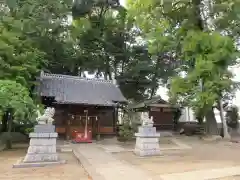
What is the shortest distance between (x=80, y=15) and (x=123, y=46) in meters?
5.38

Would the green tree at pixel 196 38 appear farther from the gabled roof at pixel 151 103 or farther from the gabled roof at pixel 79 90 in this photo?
the gabled roof at pixel 151 103

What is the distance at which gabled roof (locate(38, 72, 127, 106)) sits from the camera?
18000mm

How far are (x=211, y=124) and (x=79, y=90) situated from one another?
36.9 feet

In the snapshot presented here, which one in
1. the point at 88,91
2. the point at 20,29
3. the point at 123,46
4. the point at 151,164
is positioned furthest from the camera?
the point at 123,46

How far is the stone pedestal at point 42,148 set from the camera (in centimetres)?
950

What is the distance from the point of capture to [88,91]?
20.3 meters

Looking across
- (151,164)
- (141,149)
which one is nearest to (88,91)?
(141,149)

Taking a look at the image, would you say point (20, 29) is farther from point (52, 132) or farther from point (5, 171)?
point (5, 171)

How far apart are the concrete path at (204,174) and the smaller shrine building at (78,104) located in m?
10.5

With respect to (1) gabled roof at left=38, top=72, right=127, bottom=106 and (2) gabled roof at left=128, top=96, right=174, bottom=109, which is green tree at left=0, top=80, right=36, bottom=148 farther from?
(2) gabled roof at left=128, top=96, right=174, bottom=109

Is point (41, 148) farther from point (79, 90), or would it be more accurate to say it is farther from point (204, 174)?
point (79, 90)

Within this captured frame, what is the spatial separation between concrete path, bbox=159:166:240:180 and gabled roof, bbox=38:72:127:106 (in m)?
10.6

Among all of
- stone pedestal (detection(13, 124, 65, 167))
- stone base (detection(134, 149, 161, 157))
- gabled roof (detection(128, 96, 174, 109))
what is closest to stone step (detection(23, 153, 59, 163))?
stone pedestal (detection(13, 124, 65, 167))

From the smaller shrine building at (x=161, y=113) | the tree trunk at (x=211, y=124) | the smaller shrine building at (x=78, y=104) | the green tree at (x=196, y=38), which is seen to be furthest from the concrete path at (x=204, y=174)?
the smaller shrine building at (x=161, y=113)
